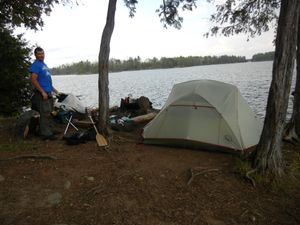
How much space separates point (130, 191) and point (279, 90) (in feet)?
10.2

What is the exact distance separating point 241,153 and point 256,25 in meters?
5.49

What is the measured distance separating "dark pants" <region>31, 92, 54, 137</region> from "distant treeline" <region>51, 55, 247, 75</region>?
11113 cm

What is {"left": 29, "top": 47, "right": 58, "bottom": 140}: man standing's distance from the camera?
20.7 feet

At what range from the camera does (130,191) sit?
4.32 m

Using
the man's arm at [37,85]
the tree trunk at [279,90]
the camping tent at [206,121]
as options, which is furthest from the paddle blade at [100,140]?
the tree trunk at [279,90]

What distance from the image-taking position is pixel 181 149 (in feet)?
21.0

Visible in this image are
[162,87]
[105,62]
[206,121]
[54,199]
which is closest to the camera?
[54,199]

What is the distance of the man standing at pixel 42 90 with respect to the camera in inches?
249

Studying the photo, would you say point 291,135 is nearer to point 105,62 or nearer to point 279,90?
point 279,90

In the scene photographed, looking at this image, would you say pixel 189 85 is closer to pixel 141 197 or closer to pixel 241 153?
pixel 241 153

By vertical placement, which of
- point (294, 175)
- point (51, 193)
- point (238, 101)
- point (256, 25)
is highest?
point (256, 25)

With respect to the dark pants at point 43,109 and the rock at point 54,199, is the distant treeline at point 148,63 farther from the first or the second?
the rock at point 54,199

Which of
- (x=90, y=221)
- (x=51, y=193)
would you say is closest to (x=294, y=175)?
(x=90, y=221)

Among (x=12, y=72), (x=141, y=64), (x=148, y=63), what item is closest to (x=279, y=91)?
(x=12, y=72)
